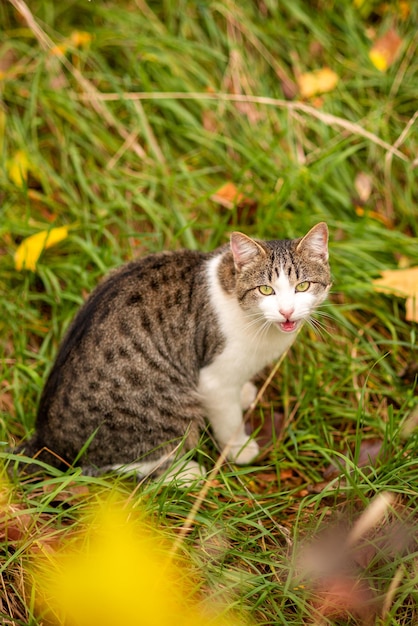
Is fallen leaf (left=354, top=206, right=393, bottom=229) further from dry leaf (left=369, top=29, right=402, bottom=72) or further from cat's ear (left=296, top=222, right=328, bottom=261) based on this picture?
cat's ear (left=296, top=222, right=328, bottom=261)

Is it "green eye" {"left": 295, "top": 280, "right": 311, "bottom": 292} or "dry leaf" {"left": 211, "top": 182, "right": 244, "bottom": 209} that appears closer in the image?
"green eye" {"left": 295, "top": 280, "right": 311, "bottom": 292}

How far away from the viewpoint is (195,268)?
120 inches

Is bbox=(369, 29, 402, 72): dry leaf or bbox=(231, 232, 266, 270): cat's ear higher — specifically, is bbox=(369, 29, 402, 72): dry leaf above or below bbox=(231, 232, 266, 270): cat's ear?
above

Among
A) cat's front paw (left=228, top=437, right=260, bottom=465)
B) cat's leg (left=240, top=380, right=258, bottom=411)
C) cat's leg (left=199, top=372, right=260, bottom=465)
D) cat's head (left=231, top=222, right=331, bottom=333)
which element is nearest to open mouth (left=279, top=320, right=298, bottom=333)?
cat's head (left=231, top=222, right=331, bottom=333)

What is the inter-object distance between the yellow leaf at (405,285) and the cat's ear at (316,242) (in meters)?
0.76

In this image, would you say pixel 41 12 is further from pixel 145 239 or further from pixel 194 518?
pixel 194 518

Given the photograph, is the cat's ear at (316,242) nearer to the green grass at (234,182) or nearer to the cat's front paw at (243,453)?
the green grass at (234,182)

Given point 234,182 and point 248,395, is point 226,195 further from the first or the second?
point 248,395

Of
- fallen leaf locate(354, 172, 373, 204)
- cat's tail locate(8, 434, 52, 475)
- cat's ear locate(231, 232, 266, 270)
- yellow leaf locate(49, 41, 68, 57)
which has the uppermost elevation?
yellow leaf locate(49, 41, 68, 57)

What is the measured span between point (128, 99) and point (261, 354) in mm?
2036

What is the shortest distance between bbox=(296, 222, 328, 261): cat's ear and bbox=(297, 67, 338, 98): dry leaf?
1855mm

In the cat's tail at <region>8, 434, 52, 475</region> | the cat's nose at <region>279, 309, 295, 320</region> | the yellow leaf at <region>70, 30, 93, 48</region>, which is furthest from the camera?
the yellow leaf at <region>70, 30, 93, 48</region>

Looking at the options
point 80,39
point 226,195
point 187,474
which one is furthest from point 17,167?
point 187,474

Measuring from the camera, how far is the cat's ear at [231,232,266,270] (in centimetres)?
267
